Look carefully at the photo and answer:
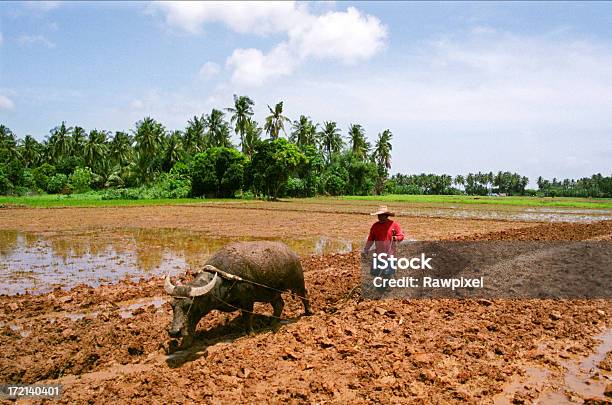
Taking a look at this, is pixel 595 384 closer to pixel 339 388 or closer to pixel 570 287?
pixel 339 388

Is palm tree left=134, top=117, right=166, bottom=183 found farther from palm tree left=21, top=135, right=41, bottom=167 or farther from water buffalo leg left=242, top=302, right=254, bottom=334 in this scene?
water buffalo leg left=242, top=302, right=254, bottom=334

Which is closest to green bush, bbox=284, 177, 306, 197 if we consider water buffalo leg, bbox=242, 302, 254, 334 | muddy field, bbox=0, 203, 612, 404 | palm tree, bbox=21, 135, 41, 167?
palm tree, bbox=21, 135, 41, 167

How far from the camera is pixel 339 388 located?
4703 mm

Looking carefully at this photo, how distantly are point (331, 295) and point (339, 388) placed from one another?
3688 mm

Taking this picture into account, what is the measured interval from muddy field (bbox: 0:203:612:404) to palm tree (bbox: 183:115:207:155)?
53.0 m

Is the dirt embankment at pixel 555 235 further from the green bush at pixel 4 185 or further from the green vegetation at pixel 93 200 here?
the green bush at pixel 4 185

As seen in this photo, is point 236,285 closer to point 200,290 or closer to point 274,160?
point 200,290

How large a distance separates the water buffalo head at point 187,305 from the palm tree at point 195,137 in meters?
56.6

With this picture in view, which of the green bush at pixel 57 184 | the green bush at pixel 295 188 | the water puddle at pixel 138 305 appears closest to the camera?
the water puddle at pixel 138 305

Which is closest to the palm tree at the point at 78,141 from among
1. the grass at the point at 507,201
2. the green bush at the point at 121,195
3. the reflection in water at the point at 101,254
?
the green bush at the point at 121,195

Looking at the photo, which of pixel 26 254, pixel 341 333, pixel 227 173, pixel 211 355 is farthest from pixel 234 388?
pixel 227 173

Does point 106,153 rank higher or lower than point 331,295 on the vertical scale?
higher

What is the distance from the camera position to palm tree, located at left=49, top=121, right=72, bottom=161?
69.3m

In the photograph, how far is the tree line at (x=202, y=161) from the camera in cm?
4869
